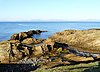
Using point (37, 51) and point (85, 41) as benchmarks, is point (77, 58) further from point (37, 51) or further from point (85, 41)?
point (85, 41)

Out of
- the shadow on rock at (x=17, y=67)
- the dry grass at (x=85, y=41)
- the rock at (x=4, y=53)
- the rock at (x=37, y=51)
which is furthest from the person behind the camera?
the dry grass at (x=85, y=41)

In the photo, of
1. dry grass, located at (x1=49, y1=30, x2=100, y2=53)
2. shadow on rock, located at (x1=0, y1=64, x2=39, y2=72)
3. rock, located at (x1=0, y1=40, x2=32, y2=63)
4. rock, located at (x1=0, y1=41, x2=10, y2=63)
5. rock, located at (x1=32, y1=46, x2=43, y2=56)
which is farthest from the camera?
dry grass, located at (x1=49, y1=30, x2=100, y2=53)

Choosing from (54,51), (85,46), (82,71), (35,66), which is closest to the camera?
(82,71)

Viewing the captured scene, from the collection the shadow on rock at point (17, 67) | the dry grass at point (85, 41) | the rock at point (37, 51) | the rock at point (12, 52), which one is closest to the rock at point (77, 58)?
the rock at point (37, 51)

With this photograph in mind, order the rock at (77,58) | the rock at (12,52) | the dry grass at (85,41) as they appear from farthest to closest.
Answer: the dry grass at (85,41), the rock at (12,52), the rock at (77,58)

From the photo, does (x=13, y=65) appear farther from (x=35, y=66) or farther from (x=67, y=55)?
(x=67, y=55)

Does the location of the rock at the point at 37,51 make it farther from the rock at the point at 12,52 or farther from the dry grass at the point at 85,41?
the dry grass at the point at 85,41

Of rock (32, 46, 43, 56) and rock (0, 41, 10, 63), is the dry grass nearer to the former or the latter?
rock (32, 46, 43, 56)

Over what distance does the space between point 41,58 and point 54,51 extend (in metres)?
6.10

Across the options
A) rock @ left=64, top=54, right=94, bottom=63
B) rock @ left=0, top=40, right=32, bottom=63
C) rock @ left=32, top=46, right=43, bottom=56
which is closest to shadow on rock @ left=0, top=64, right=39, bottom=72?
rock @ left=0, top=40, right=32, bottom=63

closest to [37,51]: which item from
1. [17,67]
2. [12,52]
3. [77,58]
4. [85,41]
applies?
[12,52]

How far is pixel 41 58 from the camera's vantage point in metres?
54.7

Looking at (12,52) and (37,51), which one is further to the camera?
(37,51)

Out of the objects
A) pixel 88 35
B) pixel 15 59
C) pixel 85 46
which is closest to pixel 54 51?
pixel 15 59
